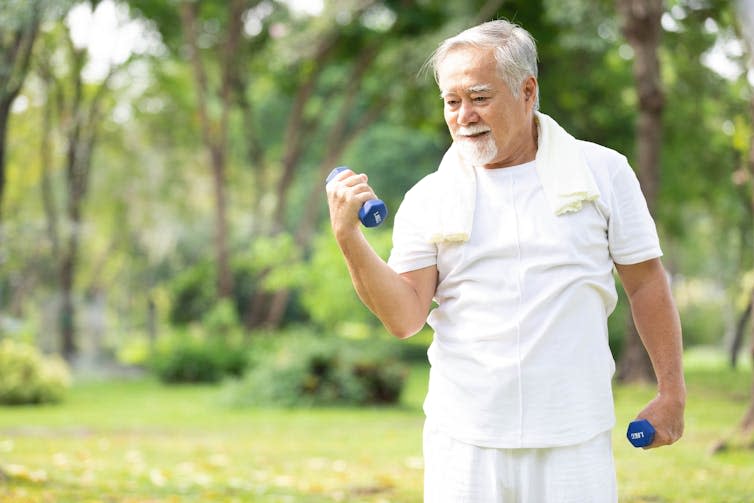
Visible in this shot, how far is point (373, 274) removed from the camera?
2422mm

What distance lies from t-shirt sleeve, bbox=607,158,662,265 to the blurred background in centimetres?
453

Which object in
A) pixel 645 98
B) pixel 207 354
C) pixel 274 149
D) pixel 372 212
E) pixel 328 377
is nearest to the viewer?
pixel 372 212

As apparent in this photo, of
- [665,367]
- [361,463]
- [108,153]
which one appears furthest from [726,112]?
[108,153]

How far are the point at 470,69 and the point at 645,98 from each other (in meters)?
11.5

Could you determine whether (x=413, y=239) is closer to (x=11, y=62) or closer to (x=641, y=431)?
(x=641, y=431)

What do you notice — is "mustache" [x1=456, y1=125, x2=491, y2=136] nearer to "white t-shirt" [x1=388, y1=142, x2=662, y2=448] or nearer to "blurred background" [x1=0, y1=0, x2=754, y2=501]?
"white t-shirt" [x1=388, y1=142, x2=662, y2=448]

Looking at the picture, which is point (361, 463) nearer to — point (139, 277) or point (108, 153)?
point (108, 153)

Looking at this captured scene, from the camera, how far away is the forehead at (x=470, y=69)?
8.25 feet

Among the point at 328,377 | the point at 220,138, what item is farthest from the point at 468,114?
the point at 220,138

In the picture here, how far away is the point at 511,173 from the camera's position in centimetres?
260

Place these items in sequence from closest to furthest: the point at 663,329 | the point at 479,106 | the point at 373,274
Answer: the point at 373,274 → the point at 479,106 → the point at 663,329

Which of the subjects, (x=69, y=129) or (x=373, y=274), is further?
(x=69, y=129)

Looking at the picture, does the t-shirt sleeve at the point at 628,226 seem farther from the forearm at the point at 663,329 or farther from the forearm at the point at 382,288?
the forearm at the point at 382,288

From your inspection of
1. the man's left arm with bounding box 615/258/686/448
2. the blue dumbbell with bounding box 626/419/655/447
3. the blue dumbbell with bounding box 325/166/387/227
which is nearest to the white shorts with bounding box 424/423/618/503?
the blue dumbbell with bounding box 626/419/655/447
